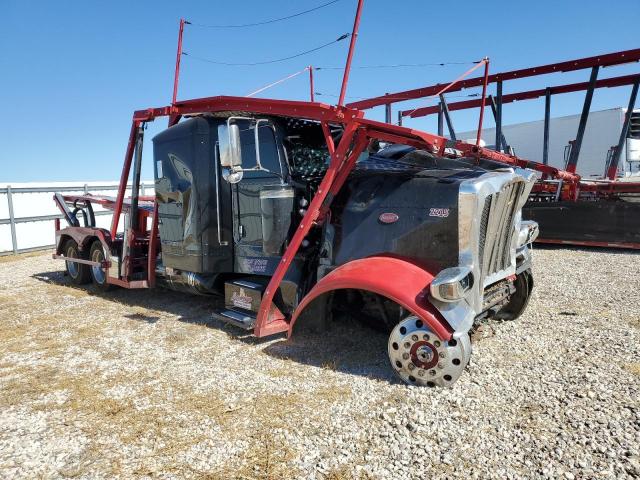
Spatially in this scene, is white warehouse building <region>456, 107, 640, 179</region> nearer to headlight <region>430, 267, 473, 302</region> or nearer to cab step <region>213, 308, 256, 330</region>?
cab step <region>213, 308, 256, 330</region>

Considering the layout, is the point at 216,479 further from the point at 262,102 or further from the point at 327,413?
the point at 262,102

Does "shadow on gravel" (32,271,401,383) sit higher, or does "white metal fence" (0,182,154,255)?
"white metal fence" (0,182,154,255)

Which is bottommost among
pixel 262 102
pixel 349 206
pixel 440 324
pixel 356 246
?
pixel 440 324

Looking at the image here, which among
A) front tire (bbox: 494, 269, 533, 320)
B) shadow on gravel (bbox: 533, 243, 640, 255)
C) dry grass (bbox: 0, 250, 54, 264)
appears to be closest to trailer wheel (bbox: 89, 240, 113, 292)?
front tire (bbox: 494, 269, 533, 320)

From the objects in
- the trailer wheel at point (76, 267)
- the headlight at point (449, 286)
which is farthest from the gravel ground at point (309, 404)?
the trailer wheel at point (76, 267)

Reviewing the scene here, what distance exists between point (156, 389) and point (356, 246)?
2.03 metres

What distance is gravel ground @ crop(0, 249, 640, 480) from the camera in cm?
268

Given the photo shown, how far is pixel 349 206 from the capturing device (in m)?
4.27

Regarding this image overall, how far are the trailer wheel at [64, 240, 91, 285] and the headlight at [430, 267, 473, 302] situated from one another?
636 cm

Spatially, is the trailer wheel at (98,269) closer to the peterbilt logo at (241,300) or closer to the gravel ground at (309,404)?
the gravel ground at (309,404)

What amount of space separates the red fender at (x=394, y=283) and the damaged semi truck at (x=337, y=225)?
11 millimetres

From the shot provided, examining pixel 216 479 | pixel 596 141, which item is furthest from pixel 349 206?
pixel 596 141

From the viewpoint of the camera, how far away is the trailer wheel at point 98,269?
7273 millimetres

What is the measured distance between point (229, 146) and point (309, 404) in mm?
2269
